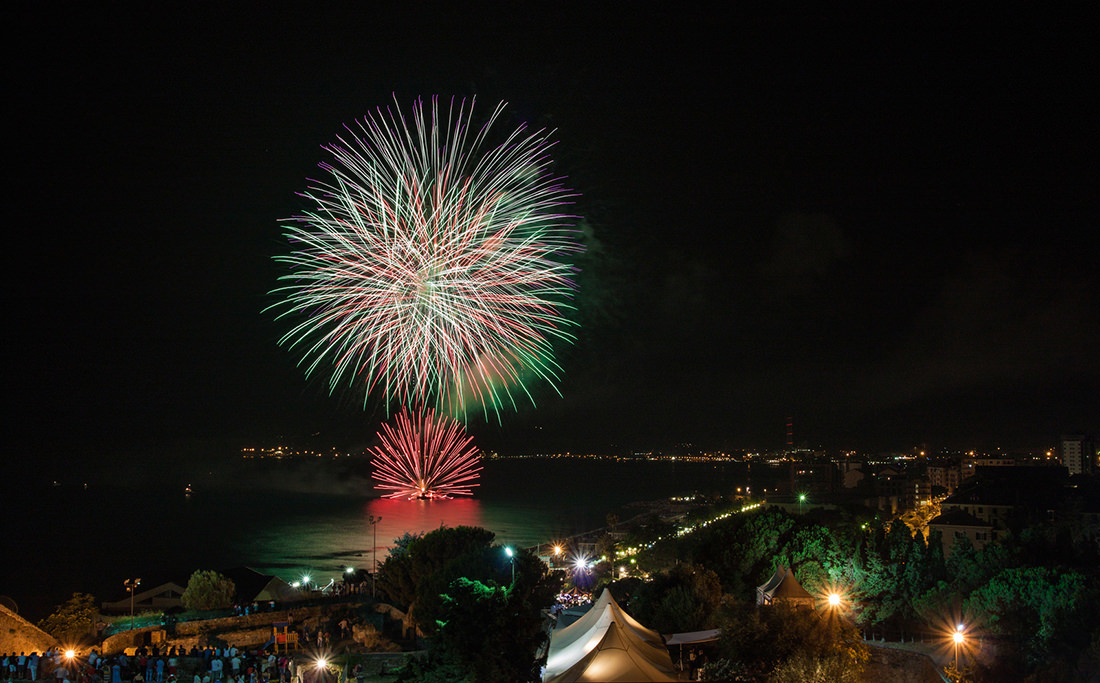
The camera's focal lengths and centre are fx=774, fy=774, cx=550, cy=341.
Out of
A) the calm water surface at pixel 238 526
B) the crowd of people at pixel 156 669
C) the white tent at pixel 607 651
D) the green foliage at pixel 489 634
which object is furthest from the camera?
the calm water surface at pixel 238 526

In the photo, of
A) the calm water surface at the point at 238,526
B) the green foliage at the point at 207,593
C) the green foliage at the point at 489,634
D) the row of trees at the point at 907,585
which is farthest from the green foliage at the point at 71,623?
the row of trees at the point at 907,585

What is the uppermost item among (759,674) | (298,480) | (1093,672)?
(759,674)

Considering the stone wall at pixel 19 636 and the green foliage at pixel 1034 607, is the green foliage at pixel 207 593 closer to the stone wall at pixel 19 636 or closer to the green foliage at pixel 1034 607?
the stone wall at pixel 19 636

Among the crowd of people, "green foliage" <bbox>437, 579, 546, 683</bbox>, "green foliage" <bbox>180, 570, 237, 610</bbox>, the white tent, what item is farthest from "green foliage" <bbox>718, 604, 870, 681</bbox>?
"green foliage" <bbox>180, 570, 237, 610</bbox>

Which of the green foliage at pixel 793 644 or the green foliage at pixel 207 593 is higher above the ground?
the green foliage at pixel 793 644

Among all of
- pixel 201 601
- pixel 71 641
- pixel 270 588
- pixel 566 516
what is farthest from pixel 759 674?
pixel 566 516

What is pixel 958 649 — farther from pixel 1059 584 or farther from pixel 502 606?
pixel 502 606
